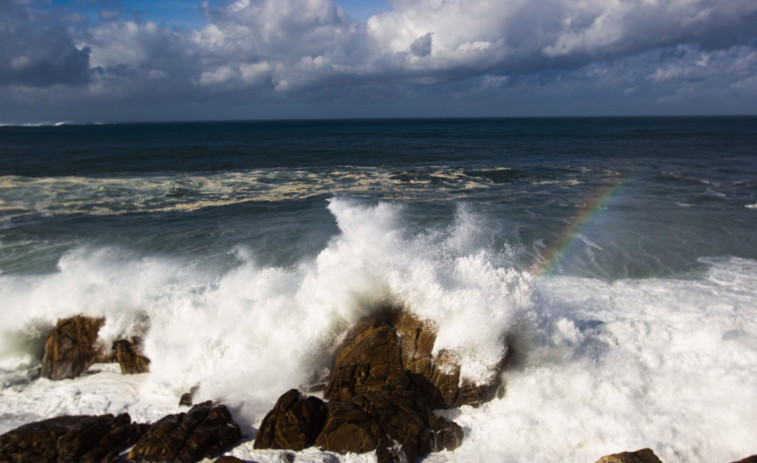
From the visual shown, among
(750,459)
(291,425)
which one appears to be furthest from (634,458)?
(291,425)

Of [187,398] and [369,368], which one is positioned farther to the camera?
[187,398]

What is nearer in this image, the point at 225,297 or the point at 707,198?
the point at 225,297

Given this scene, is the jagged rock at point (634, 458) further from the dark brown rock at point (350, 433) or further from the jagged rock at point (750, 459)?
the dark brown rock at point (350, 433)

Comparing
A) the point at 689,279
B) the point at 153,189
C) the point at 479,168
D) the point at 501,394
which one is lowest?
the point at 479,168

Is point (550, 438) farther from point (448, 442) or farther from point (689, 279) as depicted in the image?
point (689, 279)

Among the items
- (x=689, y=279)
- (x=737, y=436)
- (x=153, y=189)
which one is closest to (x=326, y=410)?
(x=737, y=436)

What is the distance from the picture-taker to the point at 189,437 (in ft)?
24.1

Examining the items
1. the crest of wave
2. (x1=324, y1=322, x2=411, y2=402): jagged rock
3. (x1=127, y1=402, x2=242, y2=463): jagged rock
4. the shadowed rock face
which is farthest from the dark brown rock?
the crest of wave

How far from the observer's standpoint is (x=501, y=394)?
342 inches

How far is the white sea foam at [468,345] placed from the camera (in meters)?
7.79

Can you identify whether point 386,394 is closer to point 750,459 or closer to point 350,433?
point 350,433

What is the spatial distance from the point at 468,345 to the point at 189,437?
16.7ft

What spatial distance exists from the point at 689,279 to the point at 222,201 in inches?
866

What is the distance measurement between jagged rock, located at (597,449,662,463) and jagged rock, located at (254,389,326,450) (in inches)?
172
